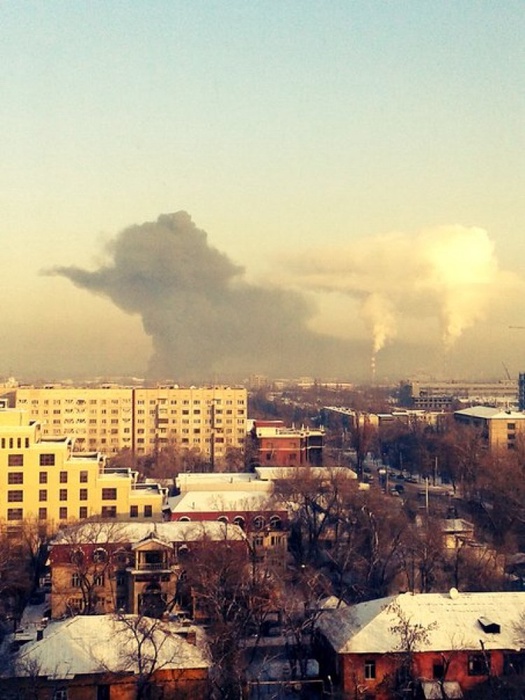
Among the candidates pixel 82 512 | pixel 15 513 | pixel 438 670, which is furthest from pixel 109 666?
pixel 15 513

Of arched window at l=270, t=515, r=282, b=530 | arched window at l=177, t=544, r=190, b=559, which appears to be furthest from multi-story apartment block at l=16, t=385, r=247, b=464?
arched window at l=177, t=544, r=190, b=559

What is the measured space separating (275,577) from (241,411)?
28.1 meters

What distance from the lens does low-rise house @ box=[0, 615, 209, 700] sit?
30.3 ft

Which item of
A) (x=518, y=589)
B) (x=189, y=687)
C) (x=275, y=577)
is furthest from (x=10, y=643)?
(x=518, y=589)

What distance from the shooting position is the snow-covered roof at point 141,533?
14.9 m

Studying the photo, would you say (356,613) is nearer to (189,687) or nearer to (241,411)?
(189,687)

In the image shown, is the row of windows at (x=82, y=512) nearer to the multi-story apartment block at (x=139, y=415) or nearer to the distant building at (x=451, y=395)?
the multi-story apartment block at (x=139, y=415)

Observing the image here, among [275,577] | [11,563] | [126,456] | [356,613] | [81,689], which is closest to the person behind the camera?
[81,689]

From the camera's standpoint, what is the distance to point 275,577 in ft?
44.4

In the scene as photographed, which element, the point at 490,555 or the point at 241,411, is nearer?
the point at 490,555

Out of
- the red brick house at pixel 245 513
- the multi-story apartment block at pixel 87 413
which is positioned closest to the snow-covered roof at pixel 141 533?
the red brick house at pixel 245 513

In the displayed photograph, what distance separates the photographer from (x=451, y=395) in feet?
270

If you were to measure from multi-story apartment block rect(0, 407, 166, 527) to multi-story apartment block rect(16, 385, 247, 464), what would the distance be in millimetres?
21402

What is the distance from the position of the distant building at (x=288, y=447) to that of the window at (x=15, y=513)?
13804mm
